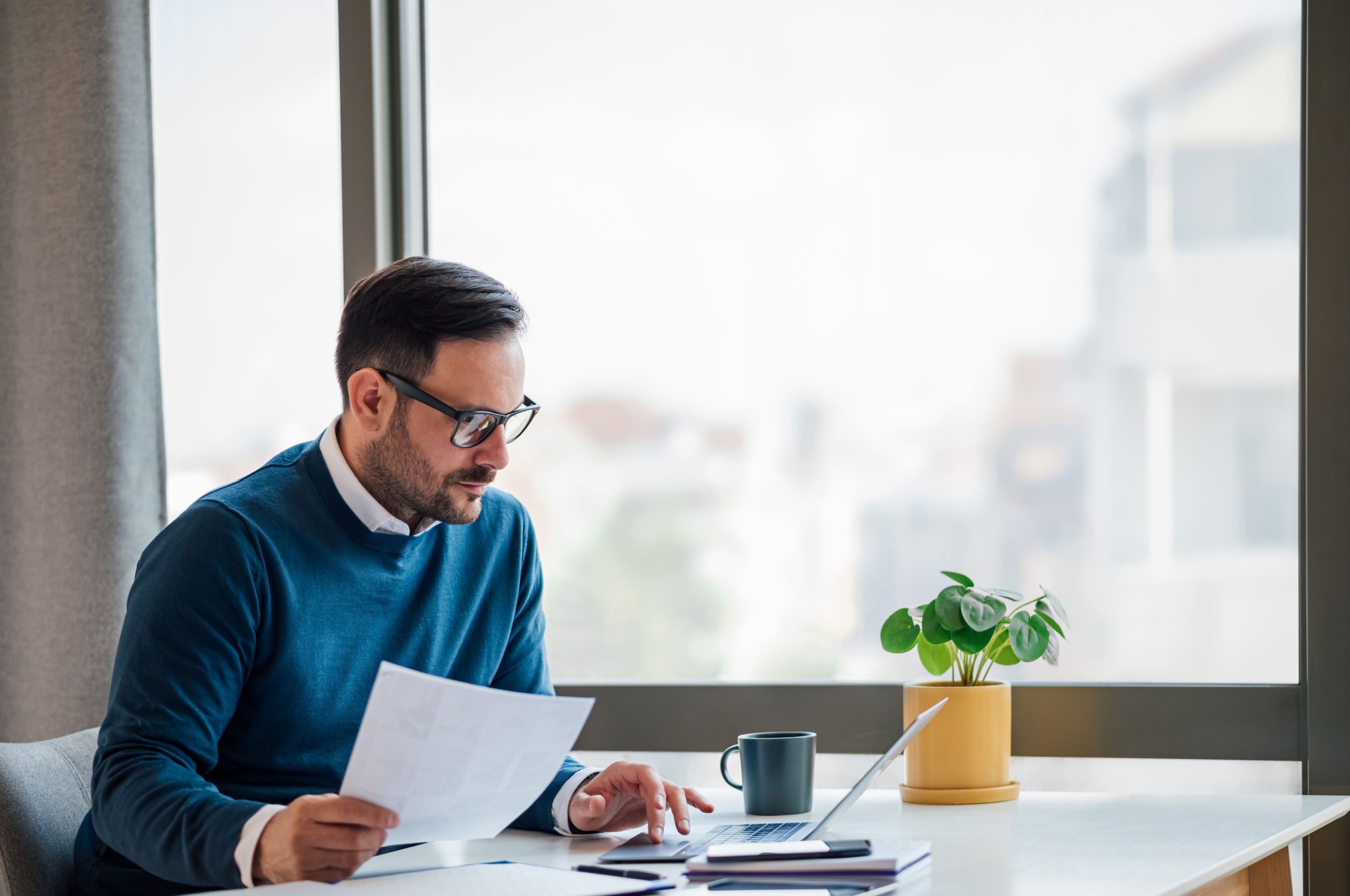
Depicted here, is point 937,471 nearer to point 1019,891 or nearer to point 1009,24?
point 1009,24

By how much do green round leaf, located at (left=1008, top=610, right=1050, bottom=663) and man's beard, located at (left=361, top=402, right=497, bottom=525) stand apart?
72 centimetres

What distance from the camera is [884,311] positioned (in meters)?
2.15

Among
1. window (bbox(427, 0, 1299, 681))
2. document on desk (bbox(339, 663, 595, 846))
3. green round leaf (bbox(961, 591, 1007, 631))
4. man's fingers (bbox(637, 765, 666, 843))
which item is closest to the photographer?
document on desk (bbox(339, 663, 595, 846))

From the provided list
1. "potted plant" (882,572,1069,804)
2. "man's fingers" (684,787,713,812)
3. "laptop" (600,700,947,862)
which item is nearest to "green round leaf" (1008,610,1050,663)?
"potted plant" (882,572,1069,804)

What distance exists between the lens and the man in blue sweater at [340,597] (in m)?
1.36

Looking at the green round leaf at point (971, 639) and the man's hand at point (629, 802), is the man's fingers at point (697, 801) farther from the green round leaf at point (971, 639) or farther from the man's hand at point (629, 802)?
the green round leaf at point (971, 639)

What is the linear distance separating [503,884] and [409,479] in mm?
565

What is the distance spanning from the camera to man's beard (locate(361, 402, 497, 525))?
1.59m

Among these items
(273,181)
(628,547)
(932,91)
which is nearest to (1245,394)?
(932,91)

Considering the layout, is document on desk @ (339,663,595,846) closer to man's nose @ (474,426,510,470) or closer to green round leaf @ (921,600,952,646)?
man's nose @ (474,426,510,470)

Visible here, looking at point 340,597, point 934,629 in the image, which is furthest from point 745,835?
point 340,597

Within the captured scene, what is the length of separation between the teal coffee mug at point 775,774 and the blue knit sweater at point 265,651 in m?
0.23

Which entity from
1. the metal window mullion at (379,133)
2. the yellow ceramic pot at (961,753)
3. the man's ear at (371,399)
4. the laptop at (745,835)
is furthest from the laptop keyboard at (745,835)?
the metal window mullion at (379,133)

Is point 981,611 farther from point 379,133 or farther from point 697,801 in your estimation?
point 379,133
